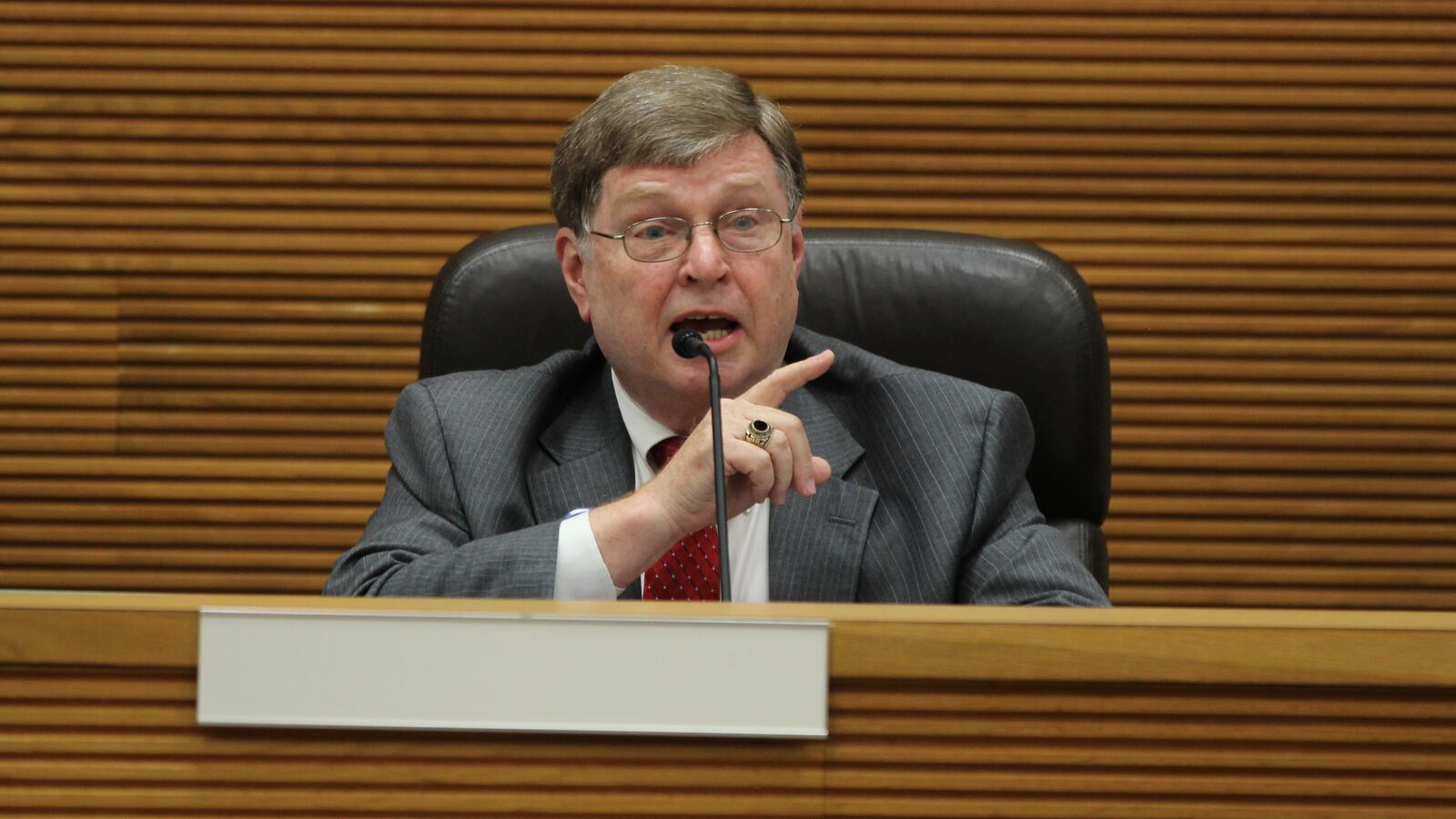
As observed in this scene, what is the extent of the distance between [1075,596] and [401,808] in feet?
3.15

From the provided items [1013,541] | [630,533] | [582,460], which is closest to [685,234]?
[582,460]

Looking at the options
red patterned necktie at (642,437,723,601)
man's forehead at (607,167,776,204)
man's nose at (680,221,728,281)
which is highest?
man's forehead at (607,167,776,204)

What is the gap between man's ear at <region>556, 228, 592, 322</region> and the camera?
194 cm

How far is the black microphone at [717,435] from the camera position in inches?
54.0

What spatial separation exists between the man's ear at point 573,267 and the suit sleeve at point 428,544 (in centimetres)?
21

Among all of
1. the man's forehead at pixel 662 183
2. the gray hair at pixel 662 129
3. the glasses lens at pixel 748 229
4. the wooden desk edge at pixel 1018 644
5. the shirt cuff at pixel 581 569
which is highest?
the gray hair at pixel 662 129

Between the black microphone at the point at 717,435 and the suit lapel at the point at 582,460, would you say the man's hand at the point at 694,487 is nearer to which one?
the black microphone at the point at 717,435

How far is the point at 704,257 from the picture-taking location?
1.80 meters

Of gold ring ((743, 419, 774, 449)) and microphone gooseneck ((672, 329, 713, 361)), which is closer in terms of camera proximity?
gold ring ((743, 419, 774, 449))

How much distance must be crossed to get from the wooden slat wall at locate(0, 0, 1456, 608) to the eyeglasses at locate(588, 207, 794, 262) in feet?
3.92

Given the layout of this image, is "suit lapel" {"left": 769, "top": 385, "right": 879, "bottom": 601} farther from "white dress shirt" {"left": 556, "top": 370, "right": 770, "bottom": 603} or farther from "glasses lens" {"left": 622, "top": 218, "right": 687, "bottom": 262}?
"glasses lens" {"left": 622, "top": 218, "right": 687, "bottom": 262}

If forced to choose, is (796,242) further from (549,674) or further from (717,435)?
(549,674)

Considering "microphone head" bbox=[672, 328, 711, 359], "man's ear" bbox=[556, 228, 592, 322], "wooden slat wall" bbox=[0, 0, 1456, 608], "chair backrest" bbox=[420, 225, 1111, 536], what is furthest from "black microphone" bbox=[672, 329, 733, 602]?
"wooden slat wall" bbox=[0, 0, 1456, 608]

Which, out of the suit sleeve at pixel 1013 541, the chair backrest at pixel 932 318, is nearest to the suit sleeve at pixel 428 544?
the chair backrest at pixel 932 318
